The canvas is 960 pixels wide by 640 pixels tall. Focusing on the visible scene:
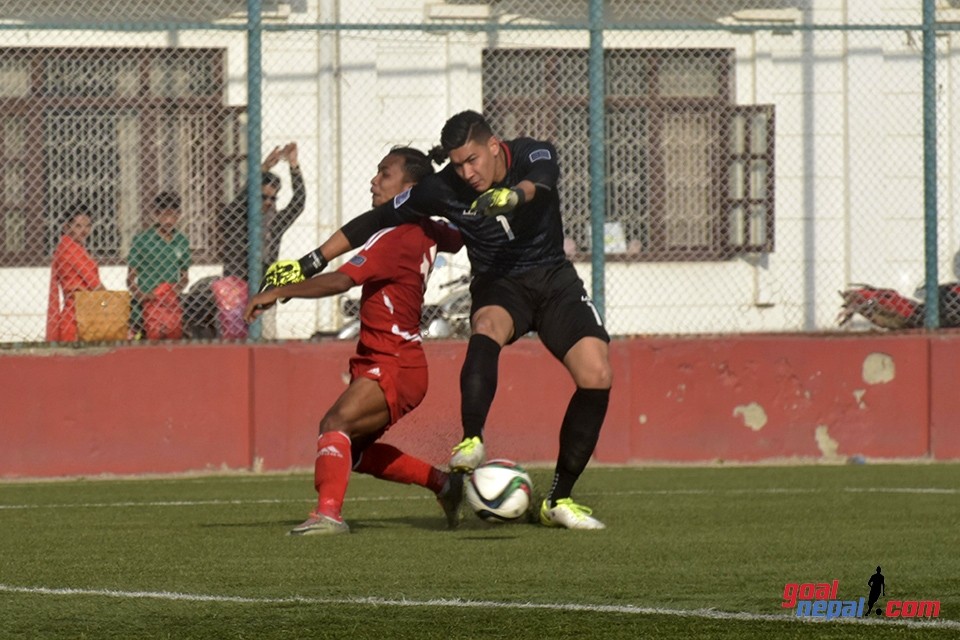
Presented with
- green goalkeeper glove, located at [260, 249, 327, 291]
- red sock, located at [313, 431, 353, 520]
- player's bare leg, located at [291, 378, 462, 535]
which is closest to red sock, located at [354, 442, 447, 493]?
player's bare leg, located at [291, 378, 462, 535]

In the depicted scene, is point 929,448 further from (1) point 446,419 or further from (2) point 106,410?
(2) point 106,410

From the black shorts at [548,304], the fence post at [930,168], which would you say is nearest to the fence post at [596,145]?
the fence post at [930,168]

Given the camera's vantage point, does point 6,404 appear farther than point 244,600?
Yes

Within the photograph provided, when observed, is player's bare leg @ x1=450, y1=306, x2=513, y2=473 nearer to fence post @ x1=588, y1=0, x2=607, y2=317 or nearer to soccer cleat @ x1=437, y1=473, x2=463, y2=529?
soccer cleat @ x1=437, y1=473, x2=463, y2=529

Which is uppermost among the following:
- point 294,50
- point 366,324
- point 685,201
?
point 294,50

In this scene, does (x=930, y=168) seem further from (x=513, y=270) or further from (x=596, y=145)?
(x=513, y=270)

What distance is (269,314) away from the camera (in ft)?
42.0

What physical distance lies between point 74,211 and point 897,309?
6.01 m

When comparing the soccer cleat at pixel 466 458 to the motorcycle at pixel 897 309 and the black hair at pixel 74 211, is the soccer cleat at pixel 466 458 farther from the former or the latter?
the black hair at pixel 74 211

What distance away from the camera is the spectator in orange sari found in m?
12.2

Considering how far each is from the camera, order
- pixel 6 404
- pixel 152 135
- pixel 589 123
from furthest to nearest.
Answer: pixel 152 135
pixel 589 123
pixel 6 404

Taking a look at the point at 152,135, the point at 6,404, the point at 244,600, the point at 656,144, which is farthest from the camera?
the point at 656,144

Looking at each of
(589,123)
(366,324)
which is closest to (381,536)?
(366,324)

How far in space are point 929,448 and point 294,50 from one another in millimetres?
6236
